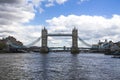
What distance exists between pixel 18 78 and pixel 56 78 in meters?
6.05

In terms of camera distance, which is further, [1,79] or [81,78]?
[81,78]

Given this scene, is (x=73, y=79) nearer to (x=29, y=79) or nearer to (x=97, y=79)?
(x=97, y=79)

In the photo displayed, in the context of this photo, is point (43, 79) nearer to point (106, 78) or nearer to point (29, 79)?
point (29, 79)

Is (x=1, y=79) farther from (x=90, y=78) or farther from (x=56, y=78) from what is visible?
(x=90, y=78)

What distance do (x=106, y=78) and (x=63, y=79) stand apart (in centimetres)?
734

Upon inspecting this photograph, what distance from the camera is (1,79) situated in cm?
4628

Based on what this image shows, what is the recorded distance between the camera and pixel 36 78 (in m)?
49.1

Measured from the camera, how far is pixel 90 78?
50.0 m

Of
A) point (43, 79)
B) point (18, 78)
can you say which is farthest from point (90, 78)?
point (18, 78)

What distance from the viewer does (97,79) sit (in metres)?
48.9

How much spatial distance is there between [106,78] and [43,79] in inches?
410

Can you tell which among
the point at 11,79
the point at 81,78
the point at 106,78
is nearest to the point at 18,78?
the point at 11,79

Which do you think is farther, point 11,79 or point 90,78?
point 90,78

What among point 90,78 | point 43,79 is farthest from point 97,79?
Result: point 43,79
